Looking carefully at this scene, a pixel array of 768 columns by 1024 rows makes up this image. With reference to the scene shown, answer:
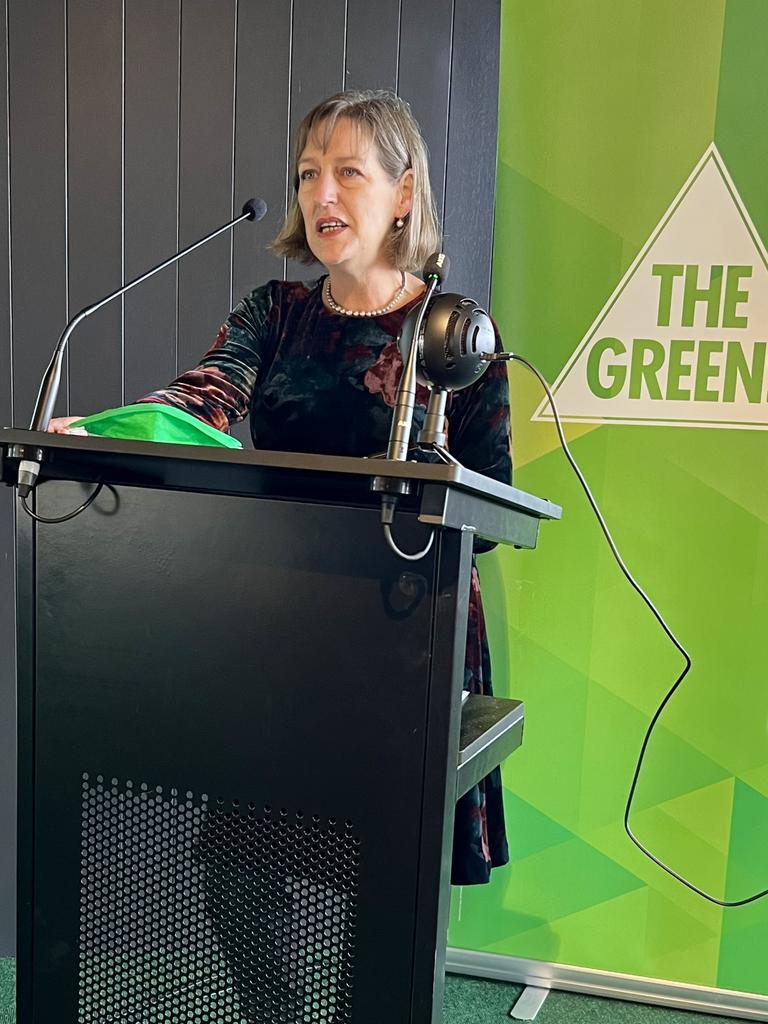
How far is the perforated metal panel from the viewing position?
2.78 ft

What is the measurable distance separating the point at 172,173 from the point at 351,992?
164cm

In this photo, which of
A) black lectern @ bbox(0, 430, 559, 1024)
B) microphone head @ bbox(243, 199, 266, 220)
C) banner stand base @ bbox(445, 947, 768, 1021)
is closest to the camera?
black lectern @ bbox(0, 430, 559, 1024)

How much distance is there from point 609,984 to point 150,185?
1.97 meters

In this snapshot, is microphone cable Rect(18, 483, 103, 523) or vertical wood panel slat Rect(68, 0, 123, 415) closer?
microphone cable Rect(18, 483, 103, 523)

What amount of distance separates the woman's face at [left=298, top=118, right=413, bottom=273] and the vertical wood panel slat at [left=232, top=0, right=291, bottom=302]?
0.52m

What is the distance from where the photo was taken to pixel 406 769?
0.81 m

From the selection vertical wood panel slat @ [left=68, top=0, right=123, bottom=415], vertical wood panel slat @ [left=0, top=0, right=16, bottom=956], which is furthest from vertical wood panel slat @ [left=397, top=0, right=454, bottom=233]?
vertical wood panel slat @ [left=0, top=0, right=16, bottom=956]

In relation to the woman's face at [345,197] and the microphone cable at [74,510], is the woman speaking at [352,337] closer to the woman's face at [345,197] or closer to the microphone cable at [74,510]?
the woman's face at [345,197]

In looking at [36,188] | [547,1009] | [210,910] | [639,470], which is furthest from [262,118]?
[547,1009]

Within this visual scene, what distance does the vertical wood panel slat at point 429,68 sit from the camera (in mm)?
1816

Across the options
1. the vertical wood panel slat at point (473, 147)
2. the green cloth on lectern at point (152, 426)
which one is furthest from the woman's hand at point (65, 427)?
the vertical wood panel slat at point (473, 147)

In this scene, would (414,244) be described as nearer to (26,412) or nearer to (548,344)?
(548,344)

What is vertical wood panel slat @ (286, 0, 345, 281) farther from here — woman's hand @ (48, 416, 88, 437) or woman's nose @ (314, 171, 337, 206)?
woman's hand @ (48, 416, 88, 437)

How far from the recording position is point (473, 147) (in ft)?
6.09
